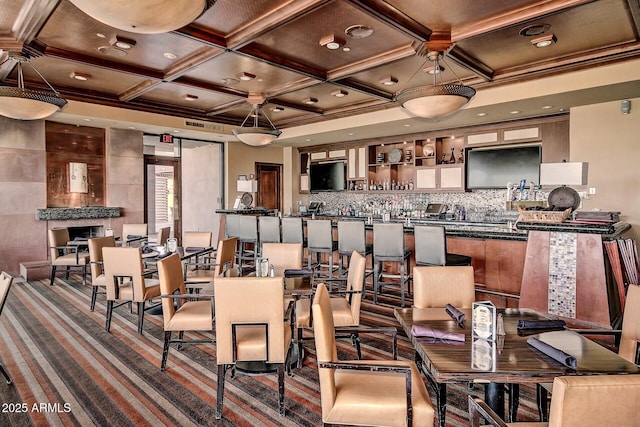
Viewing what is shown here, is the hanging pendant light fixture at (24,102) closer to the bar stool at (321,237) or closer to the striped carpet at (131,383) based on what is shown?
the striped carpet at (131,383)

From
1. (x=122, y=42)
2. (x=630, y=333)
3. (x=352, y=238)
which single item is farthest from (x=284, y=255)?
(x=122, y=42)

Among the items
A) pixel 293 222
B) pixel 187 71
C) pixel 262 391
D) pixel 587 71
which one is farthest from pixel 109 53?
pixel 587 71

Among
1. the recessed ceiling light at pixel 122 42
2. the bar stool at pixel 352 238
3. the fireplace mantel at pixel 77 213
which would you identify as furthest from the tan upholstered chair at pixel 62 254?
the bar stool at pixel 352 238

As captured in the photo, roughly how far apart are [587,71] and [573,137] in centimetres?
147

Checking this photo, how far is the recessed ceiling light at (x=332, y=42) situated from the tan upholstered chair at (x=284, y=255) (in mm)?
2310

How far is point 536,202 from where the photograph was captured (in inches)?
170

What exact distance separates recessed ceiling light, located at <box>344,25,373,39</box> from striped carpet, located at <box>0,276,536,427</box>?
127 inches

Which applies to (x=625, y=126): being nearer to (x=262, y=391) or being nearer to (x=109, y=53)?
(x=262, y=391)

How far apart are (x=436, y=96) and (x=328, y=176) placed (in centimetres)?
642

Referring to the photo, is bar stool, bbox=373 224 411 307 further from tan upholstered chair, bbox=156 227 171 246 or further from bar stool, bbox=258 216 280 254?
tan upholstered chair, bbox=156 227 171 246

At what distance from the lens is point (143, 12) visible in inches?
73.9

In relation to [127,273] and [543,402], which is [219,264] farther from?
[543,402]

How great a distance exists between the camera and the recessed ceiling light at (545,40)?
4.34m

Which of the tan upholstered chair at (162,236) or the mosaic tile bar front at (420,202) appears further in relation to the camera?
the mosaic tile bar front at (420,202)
